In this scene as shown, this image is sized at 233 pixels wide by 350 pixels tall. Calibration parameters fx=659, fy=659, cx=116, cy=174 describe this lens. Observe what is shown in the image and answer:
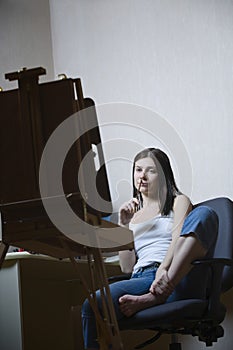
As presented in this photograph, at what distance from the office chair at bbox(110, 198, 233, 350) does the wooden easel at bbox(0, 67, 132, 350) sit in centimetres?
31

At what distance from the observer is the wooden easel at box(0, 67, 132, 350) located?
2164 mm

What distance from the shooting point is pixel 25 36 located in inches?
160

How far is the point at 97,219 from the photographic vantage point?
220 centimetres

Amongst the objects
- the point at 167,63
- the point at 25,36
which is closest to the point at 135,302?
the point at 167,63

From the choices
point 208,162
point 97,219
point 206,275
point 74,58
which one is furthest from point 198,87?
point 97,219

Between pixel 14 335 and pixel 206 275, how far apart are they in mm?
878

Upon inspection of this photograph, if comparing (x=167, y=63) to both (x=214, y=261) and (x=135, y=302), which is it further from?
(x=135, y=302)

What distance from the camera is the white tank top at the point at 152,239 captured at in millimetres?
2838

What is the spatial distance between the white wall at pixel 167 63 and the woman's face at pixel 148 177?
0.62 metres

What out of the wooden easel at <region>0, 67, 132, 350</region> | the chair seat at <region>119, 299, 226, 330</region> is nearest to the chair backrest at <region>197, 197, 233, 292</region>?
the chair seat at <region>119, 299, 226, 330</region>

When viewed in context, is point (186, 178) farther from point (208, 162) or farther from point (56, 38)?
point (56, 38)

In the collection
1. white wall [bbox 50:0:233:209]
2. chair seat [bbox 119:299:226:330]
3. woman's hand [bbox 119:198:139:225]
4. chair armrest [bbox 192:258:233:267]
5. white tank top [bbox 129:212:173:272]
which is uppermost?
white wall [bbox 50:0:233:209]

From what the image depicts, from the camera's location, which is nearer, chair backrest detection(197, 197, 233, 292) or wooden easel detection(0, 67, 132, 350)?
wooden easel detection(0, 67, 132, 350)

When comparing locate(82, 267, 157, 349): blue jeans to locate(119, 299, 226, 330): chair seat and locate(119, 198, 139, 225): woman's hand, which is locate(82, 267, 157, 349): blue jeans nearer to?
locate(119, 299, 226, 330): chair seat
